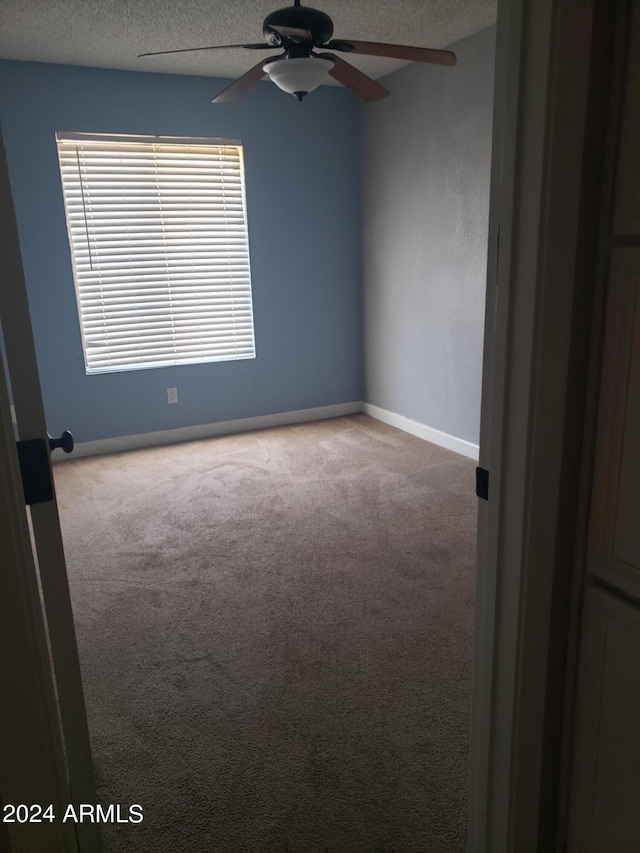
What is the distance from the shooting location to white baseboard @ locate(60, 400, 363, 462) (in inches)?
179

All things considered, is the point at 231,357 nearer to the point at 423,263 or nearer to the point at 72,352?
the point at 72,352

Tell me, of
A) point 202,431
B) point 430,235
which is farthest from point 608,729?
point 202,431

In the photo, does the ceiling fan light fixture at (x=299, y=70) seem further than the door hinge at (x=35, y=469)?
Yes

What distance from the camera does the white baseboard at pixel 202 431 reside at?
454cm

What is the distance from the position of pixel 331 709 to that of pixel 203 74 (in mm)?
4164

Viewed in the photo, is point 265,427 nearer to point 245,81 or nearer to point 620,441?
point 245,81

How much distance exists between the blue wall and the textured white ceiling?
0.85 ft

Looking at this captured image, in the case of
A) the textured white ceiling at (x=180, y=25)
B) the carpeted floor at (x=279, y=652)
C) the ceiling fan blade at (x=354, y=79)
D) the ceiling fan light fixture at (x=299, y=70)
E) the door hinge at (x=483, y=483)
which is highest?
the textured white ceiling at (x=180, y=25)

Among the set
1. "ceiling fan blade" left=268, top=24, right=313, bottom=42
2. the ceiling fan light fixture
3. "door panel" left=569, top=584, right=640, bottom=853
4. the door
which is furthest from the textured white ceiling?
"door panel" left=569, top=584, right=640, bottom=853

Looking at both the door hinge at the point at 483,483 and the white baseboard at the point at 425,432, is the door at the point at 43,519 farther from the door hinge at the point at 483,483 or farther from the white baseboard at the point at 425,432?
the white baseboard at the point at 425,432

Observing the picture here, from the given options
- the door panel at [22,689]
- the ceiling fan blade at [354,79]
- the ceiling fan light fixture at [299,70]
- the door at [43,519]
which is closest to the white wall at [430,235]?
the ceiling fan blade at [354,79]

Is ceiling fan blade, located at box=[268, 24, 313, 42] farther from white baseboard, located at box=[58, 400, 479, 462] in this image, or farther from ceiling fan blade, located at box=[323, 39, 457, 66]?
white baseboard, located at box=[58, 400, 479, 462]

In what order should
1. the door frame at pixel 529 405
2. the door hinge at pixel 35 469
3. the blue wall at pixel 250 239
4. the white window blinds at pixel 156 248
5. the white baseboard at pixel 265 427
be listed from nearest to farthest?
1. the door frame at pixel 529 405
2. the door hinge at pixel 35 469
3. the blue wall at pixel 250 239
4. the white window blinds at pixel 156 248
5. the white baseboard at pixel 265 427

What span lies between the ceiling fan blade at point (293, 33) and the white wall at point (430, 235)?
1678 mm
